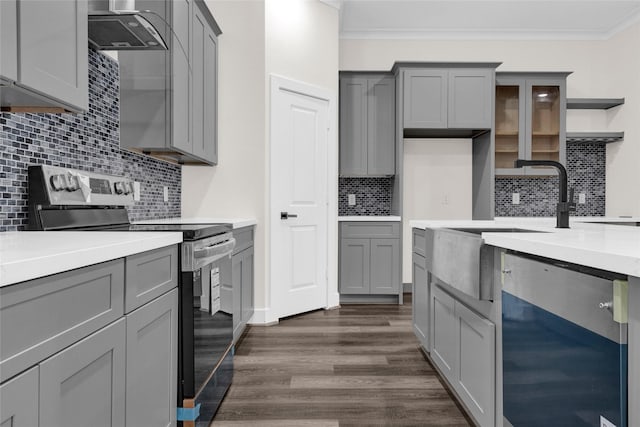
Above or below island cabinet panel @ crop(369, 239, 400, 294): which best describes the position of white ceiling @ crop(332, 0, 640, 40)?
above

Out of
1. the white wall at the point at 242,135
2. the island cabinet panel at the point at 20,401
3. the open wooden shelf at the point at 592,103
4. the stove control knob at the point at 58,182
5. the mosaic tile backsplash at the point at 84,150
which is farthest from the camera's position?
the open wooden shelf at the point at 592,103

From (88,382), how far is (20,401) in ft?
0.87

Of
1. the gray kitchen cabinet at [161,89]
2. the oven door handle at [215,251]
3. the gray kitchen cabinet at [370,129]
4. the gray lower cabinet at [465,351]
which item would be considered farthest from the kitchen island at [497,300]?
the gray kitchen cabinet at [370,129]

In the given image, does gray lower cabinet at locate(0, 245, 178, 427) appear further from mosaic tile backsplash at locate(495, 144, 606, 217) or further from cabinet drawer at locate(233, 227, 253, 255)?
mosaic tile backsplash at locate(495, 144, 606, 217)

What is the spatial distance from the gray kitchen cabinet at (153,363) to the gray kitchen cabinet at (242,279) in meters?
0.98

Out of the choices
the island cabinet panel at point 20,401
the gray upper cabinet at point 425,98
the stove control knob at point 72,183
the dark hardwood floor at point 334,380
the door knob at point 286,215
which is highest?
the gray upper cabinet at point 425,98

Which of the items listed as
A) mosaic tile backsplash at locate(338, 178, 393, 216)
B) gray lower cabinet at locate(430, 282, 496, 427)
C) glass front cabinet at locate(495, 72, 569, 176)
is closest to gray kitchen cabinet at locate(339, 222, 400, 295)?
mosaic tile backsplash at locate(338, 178, 393, 216)

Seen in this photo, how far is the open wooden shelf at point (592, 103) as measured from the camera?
14.9 feet

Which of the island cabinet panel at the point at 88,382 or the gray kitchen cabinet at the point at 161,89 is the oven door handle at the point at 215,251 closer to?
the island cabinet panel at the point at 88,382

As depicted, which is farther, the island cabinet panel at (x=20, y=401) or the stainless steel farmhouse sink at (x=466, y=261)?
the stainless steel farmhouse sink at (x=466, y=261)

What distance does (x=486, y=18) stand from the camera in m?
4.54

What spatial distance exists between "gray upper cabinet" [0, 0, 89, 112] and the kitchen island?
154 centimetres

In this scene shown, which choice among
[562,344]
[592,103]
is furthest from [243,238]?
[592,103]

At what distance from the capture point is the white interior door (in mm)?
3521
